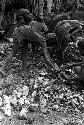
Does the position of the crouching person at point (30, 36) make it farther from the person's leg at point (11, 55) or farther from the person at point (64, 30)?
the person at point (64, 30)

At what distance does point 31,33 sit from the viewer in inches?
156

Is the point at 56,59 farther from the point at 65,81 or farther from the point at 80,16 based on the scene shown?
the point at 80,16

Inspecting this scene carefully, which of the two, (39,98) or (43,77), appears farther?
(43,77)

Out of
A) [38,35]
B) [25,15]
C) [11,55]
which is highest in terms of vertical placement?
[25,15]

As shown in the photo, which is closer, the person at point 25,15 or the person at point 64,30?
the person at point 64,30

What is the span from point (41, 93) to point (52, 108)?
353 millimetres

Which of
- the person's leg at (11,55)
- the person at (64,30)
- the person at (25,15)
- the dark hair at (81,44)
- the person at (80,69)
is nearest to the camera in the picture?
the person at (80,69)

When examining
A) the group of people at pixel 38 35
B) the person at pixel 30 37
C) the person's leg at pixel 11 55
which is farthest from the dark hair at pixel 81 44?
the person's leg at pixel 11 55

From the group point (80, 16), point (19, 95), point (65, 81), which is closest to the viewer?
point (19, 95)

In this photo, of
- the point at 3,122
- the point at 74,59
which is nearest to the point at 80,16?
the point at 74,59

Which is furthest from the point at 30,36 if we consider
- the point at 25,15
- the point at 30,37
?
the point at 25,15

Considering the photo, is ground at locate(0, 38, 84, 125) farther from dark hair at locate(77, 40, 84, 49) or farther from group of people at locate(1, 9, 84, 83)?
dark hair at locate(77, 40, 84, 49)

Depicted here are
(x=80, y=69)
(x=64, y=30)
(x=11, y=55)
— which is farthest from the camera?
(x=11, y=55)

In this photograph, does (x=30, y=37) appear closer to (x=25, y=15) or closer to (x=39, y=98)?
(x=25, y=15)
